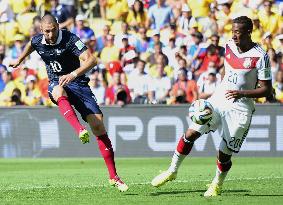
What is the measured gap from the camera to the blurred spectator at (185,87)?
68.6 ft

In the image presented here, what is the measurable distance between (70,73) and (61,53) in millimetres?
417

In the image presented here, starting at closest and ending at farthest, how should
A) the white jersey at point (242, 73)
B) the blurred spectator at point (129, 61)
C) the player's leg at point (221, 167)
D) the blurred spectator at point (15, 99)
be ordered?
the white jersey at point (242, 73), the player's leg at point (221, 167), the blurred spectator at point (15, 99), the blurred spectator at point (129, 61)

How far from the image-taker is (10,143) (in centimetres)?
2036

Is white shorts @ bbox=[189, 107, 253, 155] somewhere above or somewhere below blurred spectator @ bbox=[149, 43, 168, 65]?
above

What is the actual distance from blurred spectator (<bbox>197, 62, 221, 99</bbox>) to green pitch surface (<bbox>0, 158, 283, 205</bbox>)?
5.79ft

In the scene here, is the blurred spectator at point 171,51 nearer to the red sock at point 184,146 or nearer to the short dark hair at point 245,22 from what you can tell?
the red sock at point 184,146

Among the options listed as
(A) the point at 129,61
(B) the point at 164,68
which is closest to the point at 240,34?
(B) the point at 164,68

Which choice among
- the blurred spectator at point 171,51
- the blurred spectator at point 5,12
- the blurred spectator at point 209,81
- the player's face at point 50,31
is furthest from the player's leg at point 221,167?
the blurred spectator at point 5,12

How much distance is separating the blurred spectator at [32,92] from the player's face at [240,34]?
11475 mm

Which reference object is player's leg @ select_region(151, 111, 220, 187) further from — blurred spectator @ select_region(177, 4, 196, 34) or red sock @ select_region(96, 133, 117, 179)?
blurred spectator @ select_region(177, 4, 196, 34)

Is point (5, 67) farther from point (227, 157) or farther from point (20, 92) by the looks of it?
point (227, 157)

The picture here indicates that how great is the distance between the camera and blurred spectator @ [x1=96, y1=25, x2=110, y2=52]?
77.5 ft

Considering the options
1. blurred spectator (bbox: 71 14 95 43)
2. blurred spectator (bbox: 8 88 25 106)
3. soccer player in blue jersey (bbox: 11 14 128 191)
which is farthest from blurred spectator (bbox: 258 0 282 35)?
soccer player in blue jersey (bbox: 11 14 128 191)

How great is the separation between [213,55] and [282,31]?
220 centimetres
